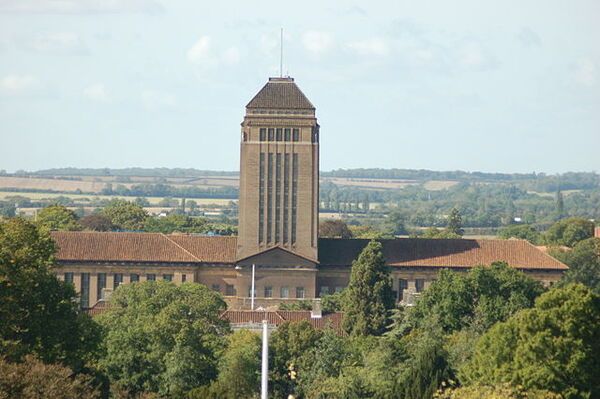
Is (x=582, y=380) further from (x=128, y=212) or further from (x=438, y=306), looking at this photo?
(x=128, y=212)

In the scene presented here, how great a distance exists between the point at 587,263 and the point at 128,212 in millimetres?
47986

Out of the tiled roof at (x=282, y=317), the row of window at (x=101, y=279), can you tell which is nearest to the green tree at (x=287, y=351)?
the tiled roof at (x=282, y=317)

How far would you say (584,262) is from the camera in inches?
6043

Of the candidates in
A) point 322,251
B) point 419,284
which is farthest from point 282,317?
point 322,251

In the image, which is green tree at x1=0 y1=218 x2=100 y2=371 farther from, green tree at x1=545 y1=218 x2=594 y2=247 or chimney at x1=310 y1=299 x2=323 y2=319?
green tree at x1=545 y1=218 x2=594 y2=247

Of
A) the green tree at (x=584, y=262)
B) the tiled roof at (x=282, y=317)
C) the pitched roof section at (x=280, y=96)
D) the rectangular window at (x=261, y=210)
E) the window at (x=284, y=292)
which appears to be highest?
the pitched roof section at (x=280, y=96)

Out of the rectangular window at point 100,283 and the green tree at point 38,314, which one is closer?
the green tree at point 38,314

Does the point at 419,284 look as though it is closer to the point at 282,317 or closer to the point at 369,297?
the point at 369,297

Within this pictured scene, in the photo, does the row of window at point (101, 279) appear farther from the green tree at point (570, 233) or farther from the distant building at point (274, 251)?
the green tree at point (570, 233)

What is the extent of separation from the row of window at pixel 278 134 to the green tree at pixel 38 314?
172ft

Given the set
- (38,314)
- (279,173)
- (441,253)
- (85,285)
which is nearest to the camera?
(38,314)

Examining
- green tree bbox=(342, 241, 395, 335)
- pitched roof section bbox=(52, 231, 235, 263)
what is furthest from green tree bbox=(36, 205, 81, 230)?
green tree bbox=(342, 241, 395, 335)

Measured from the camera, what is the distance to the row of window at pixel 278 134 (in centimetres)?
13238

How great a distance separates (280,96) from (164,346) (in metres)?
48.5
